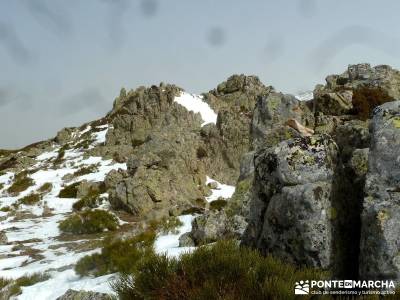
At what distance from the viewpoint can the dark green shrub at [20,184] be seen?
3912cm

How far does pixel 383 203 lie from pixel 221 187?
32.6 m

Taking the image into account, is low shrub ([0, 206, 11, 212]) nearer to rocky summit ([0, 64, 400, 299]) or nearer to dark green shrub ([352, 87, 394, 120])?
rocky summit ([0, 64, 400, 299])

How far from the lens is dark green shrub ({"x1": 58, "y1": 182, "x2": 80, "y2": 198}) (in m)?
35.4

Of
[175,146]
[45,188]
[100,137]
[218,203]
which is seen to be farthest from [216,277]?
[100,137]

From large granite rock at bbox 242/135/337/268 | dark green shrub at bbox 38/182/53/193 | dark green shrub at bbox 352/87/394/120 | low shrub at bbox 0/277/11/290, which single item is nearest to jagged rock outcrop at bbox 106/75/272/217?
dark green shrub at bbox 38/182/53/193

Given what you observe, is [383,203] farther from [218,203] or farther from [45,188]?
[45,188]

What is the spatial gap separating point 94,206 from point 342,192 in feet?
87.2

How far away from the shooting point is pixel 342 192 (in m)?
6.98

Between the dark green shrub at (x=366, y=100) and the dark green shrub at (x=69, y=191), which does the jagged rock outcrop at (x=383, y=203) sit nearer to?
the dark green shrub at (x=366, y=100)

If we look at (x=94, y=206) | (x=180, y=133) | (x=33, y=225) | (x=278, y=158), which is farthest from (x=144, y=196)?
(x=278, y=158)

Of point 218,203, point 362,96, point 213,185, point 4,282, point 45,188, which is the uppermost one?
point 362,96

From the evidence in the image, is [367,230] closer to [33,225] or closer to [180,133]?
[33,225]

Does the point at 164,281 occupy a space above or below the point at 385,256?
below

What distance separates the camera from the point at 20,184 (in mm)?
40625
